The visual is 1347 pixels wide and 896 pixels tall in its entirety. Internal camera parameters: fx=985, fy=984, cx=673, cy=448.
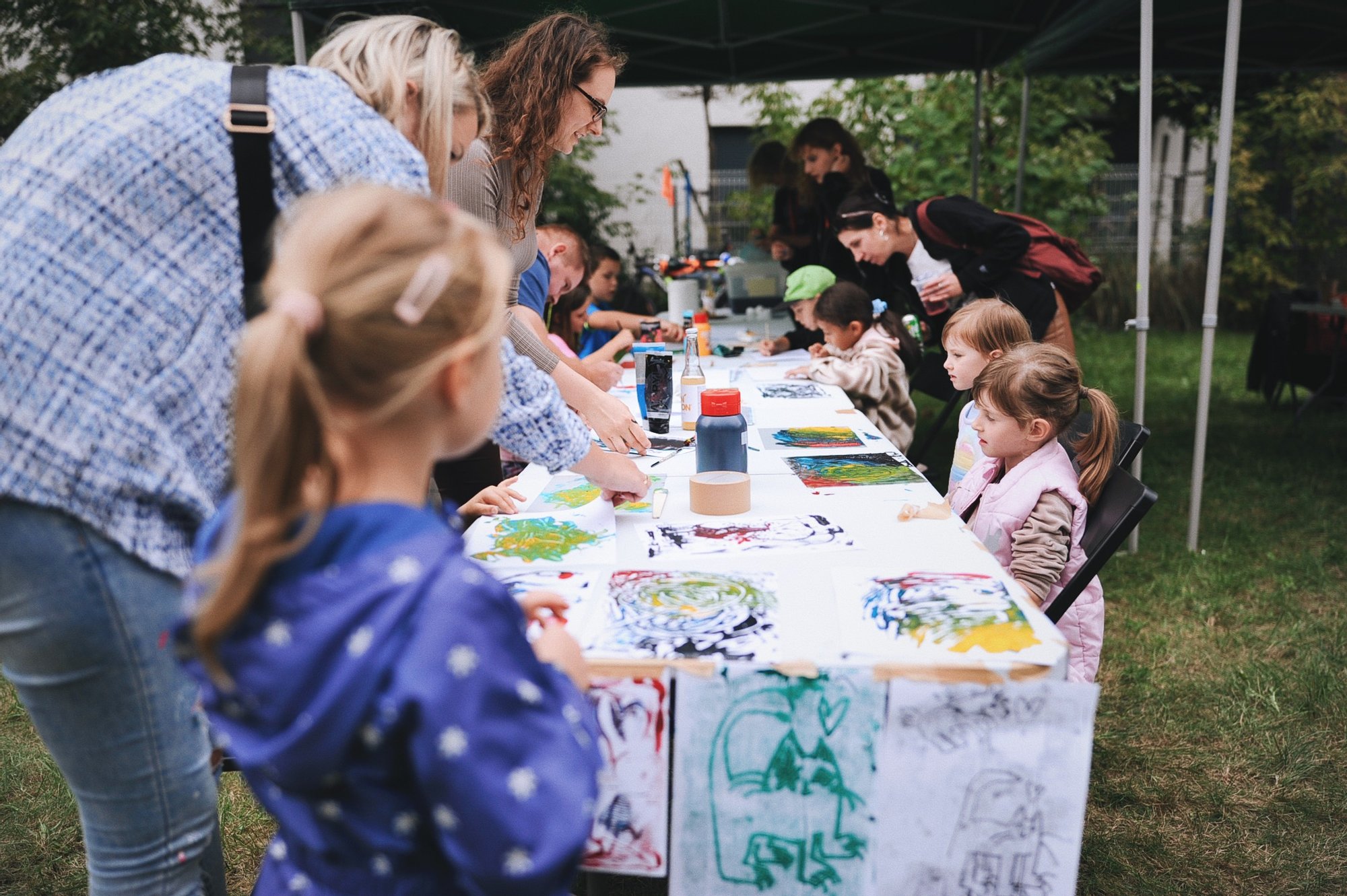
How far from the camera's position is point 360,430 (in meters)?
0.82

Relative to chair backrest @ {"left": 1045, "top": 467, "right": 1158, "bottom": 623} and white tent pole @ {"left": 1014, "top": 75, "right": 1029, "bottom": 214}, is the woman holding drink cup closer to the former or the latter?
chair backrest @ {"left": 1045, "top": 467, "right": 1158, "bottom": 623}

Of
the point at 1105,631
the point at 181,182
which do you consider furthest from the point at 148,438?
the point at 1105,631

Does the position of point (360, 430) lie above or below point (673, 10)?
below

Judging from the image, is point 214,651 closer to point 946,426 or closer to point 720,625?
point 720,625

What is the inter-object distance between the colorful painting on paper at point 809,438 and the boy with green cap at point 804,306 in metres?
1.56

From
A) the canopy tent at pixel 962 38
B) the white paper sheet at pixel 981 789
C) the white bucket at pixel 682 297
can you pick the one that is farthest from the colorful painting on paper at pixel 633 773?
the white bucket at pixel 682 297

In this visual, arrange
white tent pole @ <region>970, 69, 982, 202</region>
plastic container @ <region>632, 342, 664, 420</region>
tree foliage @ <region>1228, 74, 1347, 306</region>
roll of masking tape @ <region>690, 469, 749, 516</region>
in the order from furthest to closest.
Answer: tree foliage @ <region>1228, 74, 1347, 306</region> < white tent pole @ <region>970, 69, 982, 202</region> < plastic container @ <region>632, 342, 664, 420</region> < roll of masking tape @ <region>690, 469, 749, 516</region>

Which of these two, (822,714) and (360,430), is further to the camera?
(822,714)

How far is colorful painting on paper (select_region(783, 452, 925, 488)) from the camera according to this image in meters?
2.08

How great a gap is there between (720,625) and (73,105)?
97cm

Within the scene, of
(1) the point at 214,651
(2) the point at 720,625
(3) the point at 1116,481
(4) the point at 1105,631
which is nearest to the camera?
(1) the point at 214,651

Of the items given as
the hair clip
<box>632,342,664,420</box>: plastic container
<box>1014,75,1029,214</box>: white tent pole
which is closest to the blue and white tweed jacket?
the hair clip

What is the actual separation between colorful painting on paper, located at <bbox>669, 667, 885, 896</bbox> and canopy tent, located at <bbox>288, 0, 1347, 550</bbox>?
2.89 m

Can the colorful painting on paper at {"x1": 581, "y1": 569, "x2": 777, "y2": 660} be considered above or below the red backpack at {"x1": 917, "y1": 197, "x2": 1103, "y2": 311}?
below
